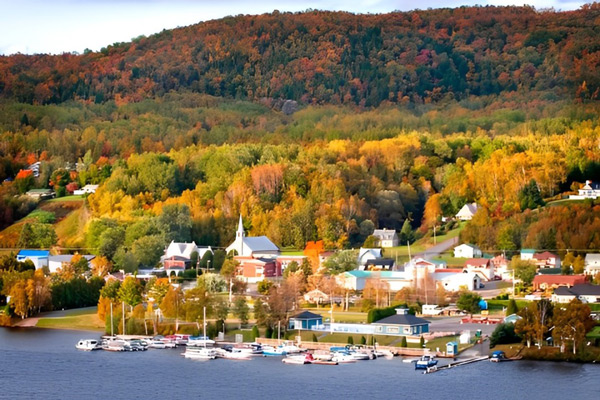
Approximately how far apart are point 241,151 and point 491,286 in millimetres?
22352

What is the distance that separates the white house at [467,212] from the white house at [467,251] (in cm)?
540

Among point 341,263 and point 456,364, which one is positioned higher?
point 341,263

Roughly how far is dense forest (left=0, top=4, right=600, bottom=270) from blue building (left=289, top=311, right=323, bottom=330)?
13506 millimetres

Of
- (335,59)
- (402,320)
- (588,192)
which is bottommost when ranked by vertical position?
(402,320)

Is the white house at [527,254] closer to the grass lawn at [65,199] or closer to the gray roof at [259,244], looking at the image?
the gray roof at [259,244]

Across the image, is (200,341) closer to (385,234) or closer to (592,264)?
(592,264)

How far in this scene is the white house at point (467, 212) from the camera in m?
59.2

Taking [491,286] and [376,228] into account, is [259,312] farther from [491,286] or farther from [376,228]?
[376,228]

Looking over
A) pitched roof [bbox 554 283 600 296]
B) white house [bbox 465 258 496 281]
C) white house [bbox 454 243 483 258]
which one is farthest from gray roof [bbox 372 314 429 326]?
white house [bbox 454 243 483 258]

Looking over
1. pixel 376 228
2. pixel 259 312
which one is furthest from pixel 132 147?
pixel 259 312

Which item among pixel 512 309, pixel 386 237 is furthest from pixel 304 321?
pixel 386 237

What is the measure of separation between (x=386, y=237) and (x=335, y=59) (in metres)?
31.4

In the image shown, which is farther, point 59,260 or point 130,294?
point 59,260

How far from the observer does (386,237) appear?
189ft
